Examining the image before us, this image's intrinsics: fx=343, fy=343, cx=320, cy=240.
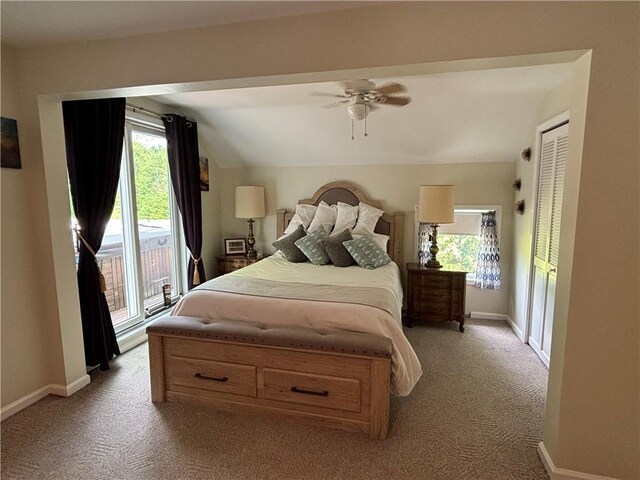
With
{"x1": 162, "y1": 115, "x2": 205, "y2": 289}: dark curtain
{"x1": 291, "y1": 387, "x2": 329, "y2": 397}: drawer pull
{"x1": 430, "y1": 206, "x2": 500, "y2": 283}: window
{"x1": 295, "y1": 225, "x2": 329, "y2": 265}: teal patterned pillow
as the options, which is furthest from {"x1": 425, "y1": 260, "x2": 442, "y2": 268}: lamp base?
{"x1": 162, "y1": 115, "x2": 205, "y2": 289}: dark curtain

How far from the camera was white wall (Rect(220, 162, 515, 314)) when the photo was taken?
400cm

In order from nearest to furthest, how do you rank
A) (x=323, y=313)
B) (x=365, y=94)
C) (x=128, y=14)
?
(x=128, y=14) < (x=323, y=313) < (x=365, y=94)

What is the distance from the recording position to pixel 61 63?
85.4 inches

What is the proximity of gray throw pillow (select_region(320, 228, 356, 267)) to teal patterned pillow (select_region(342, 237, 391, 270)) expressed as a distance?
0.16 ft

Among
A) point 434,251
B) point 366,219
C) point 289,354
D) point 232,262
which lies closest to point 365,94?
point 366,219

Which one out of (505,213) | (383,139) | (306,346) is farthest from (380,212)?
(306,346)

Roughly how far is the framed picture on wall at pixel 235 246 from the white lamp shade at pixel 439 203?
245 cm

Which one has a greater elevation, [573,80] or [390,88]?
[390,88]

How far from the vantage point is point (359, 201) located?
169 inches

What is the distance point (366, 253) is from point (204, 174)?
93.9 inches

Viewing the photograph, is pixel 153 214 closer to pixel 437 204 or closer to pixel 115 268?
pixel 115 268

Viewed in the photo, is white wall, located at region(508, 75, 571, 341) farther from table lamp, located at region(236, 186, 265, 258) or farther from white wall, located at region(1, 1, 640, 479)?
table lamp, located at region(236, 186, 265, 258)

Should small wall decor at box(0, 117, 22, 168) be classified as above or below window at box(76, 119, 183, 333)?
above

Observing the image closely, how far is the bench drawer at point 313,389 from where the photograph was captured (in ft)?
6.89
